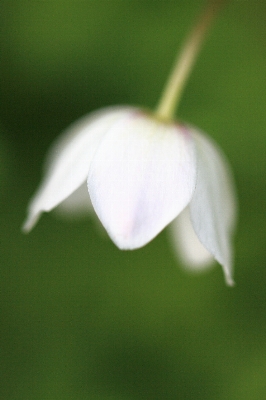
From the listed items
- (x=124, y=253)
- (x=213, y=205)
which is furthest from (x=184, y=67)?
(x=124, y=253)

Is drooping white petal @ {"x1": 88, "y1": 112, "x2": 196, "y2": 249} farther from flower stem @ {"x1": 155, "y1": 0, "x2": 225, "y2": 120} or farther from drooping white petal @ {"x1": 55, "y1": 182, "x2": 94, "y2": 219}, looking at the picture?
drooping white petal @ {"x1": 55, "y1": 182, "x2": 94, "y2": 219}

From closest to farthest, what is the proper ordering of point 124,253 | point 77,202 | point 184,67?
point 184,67 < point 77,202 < point 124,253

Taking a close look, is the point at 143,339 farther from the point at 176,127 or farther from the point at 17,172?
the point at 176,127

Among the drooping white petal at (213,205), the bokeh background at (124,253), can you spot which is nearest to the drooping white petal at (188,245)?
the drooping white petal at (213,205)

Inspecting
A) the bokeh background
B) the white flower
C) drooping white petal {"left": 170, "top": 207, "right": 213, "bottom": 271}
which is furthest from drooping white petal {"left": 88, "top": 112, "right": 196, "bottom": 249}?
the bokeh background

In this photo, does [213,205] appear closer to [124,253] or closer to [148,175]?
[148,175]
